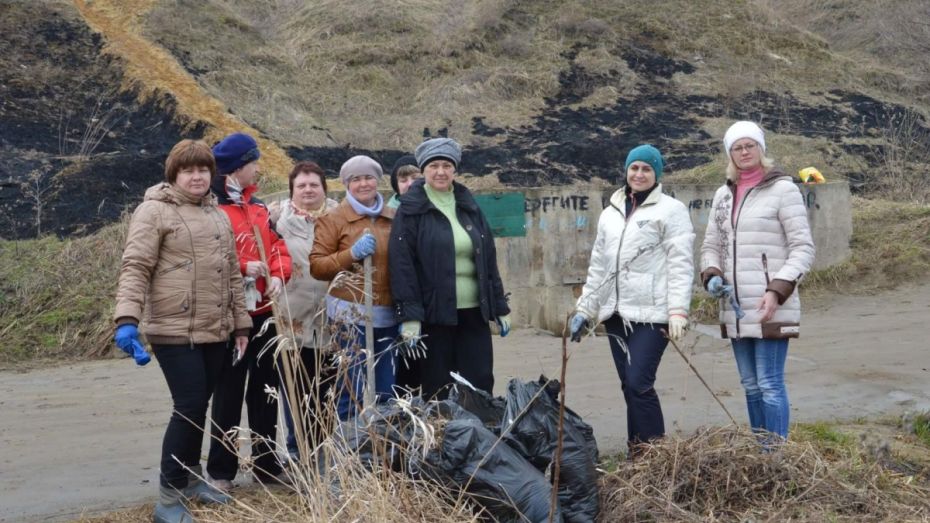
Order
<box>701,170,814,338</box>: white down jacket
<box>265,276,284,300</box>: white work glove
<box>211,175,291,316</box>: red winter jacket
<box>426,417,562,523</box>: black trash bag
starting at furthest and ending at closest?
1. <box>211,175,291,316</box>: red winter jacket
2. <box>701,170,814,338</box>: white down jacket
3. <box>265,276,284,300</box>: white work glove
4. <box>426,417,562,523</box>: black trash bag

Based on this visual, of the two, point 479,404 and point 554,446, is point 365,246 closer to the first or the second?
point 479,404

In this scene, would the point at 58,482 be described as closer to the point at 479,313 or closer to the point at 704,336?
the point at 479,313

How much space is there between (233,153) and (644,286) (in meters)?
2.27

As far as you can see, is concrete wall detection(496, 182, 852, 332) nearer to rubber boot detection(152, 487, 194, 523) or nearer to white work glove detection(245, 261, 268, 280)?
white work glove detection(245, 261, 268, 280)

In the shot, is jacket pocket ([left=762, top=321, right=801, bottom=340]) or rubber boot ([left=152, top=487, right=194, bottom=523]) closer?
rubber boot ([left=152, top=487, right=194, bottom=523])

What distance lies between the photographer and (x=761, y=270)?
5.13 m

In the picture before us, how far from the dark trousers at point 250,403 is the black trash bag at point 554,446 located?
1.39 metres

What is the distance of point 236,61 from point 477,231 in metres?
14.0

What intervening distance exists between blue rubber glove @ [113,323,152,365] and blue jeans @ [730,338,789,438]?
2967 mm

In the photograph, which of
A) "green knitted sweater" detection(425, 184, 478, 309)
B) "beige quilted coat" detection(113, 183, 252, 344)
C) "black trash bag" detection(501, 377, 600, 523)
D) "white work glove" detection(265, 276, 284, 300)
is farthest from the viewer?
"green knitted sweater" detection(425, 184, 478, 309)

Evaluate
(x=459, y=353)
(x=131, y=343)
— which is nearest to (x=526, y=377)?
(x=459, y=353)

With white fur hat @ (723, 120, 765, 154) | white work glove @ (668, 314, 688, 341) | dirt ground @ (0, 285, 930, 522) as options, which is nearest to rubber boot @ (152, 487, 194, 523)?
dirt ground @ (0, 285, 930, 522)

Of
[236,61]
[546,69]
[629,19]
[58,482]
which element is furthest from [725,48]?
[58,482]

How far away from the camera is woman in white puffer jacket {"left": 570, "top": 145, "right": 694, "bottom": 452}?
16.7 feet
